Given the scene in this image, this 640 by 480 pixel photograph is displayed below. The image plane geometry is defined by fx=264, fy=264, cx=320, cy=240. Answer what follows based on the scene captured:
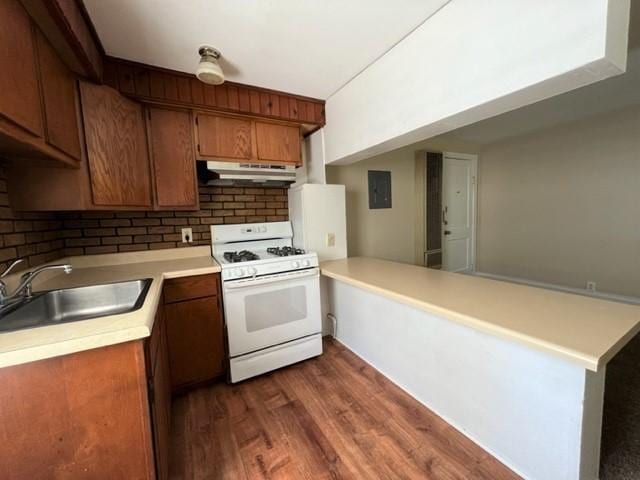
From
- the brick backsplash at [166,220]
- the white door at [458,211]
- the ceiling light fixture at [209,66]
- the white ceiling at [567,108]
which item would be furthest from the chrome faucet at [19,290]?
the white door at [458,211]

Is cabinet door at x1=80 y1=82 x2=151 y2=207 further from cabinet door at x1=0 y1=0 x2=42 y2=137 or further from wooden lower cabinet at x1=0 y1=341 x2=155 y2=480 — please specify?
wooden lower cabinet at x1=0 y1=341 x2=155 y2=480

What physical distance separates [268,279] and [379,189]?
5.52 feet

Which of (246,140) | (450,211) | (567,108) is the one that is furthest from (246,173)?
(567,108)

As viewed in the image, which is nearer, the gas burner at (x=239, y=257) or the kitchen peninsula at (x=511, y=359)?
the kitchen peninsula at (x=511, y=359)

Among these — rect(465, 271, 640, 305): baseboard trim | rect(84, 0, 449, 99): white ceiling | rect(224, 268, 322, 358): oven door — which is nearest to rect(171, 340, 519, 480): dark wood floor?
rect(224, 268, 322, 358): oven door

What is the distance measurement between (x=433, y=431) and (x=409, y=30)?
2243 millimetres

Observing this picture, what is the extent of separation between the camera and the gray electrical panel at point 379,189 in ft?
9.53

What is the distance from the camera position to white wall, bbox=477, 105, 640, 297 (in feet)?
9.71

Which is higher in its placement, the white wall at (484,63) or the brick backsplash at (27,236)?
the white wall at (484,63)

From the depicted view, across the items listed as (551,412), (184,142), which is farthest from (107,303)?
(551,412)

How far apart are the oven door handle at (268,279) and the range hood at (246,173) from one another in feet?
2.76

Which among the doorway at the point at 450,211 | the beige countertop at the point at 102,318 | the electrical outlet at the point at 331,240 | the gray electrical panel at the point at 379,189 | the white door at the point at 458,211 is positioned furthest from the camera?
the white door at the point at 458,211

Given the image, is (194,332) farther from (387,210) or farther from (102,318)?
(387,210)

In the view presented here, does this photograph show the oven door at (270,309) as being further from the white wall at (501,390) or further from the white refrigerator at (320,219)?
the white wall at (501,390)
